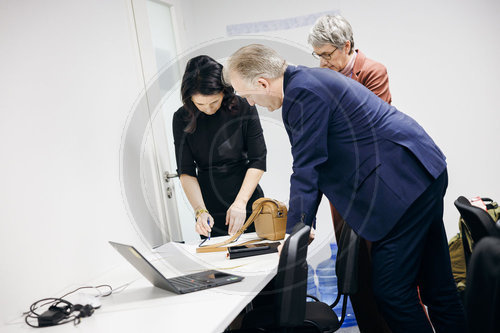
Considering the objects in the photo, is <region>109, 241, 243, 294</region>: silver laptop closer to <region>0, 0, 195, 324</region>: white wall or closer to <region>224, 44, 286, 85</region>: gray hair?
<region>0, 0, 195, 324</region>: white wall

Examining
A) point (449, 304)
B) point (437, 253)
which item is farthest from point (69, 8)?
point (449, 304)

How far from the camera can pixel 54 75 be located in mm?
1766

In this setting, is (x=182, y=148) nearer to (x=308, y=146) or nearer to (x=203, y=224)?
(x=203, y=224)

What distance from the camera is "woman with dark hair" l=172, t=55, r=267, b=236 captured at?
2180 millimetres

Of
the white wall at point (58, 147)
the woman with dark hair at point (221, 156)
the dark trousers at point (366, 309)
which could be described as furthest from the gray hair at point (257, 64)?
the dark trousers at point (366, 309)

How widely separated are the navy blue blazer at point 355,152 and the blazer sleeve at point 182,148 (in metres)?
0.82

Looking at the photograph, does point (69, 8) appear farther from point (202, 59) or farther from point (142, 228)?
point (142, 228)

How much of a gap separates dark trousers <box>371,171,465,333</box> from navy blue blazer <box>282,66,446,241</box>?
2.2 inches

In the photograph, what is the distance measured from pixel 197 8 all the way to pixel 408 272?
9.02 ft

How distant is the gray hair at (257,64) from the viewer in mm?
1573

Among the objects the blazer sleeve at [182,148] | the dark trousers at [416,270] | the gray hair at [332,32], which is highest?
the gray hair at [332,32]

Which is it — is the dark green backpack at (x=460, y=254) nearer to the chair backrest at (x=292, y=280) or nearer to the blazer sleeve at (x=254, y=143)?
the blazer sleeve at (x=254, y=143)

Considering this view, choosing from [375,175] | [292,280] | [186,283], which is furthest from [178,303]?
[375,175]

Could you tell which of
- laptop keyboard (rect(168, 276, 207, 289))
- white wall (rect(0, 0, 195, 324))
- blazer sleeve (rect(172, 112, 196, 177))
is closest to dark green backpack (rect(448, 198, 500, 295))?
blazer sleeve (rect(172, 112, 196, 177))
